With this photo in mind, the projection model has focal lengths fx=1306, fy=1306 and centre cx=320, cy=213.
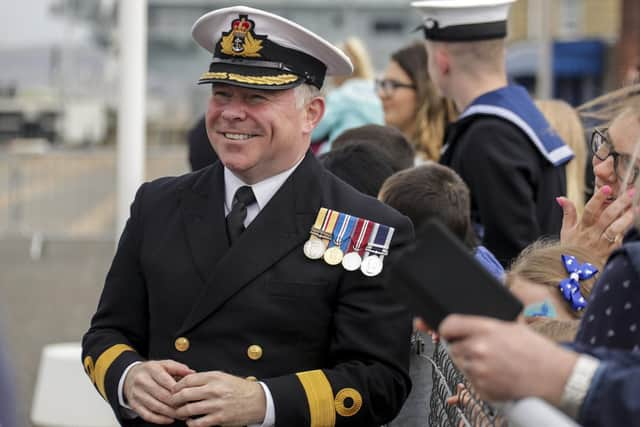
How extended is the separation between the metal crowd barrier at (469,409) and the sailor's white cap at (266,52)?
80 cm

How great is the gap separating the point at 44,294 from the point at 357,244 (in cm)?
885

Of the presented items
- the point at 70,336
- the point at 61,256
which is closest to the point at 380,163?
the point at 70,336

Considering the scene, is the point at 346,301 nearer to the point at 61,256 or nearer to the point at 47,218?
the point at 61,256

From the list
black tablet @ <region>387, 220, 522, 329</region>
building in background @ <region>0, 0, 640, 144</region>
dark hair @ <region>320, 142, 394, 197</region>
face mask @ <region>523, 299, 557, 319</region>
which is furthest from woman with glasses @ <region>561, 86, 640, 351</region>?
building in background @ <region>0, 0, 640, 144</region>

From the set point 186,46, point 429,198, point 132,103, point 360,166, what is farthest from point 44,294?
point 186,46

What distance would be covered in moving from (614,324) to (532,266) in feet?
2.75

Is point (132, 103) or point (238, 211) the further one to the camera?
point (132, 103)

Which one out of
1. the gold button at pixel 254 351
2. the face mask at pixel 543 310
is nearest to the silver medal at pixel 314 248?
the gold button at pixel 254 351

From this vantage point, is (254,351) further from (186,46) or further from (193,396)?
(186,46)

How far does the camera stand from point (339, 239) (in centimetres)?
335

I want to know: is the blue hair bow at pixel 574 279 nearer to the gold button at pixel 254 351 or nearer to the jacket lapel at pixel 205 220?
the gold button at pixel 254 351

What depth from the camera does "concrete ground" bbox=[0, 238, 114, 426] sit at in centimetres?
952

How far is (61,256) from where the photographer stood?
46.6 ft

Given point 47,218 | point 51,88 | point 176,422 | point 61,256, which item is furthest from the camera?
point 51,88
